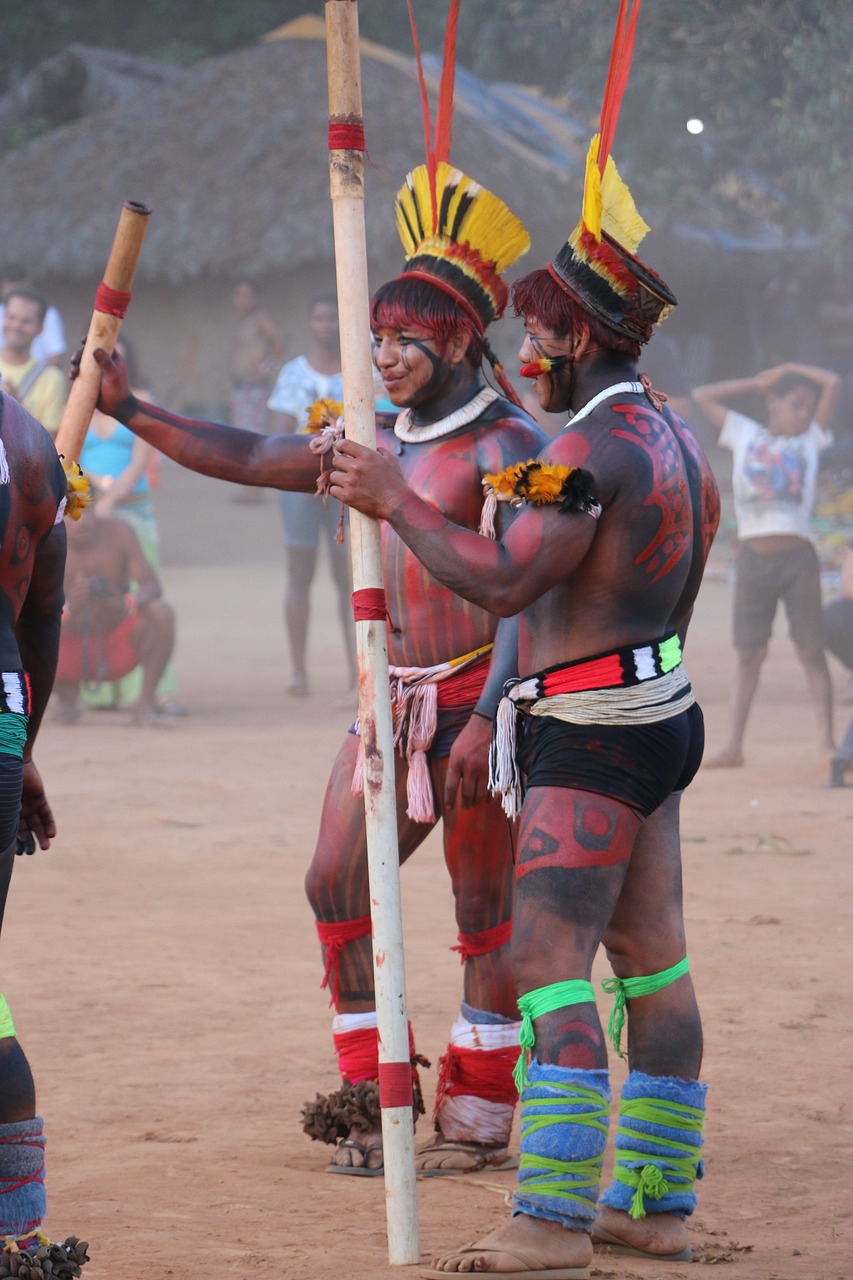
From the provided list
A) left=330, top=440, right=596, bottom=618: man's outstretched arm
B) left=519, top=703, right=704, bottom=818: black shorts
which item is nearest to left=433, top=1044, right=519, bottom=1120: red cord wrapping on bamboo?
left=519, top=703, right=704, bottom=818: black shorts

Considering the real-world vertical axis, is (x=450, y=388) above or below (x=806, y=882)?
above

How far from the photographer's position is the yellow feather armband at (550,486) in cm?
312

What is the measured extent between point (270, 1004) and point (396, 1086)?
2089mm

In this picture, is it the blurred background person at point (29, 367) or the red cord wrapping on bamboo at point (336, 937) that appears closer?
the red cord wrapping on bamboo at point (336, 937)

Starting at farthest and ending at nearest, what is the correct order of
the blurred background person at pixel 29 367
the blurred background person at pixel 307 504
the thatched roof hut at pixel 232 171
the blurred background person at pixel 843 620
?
the thatched roof hut at pixel 232 171 < the blurred background person at pixel 307 504 < the blurred background person at pixel 29 367 < the blurred background person at pixel 843 620

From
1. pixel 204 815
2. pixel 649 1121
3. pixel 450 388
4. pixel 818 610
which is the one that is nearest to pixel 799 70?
pixel 818 610

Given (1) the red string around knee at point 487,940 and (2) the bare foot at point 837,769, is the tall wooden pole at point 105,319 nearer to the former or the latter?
(1) the red string around knee at point 487,940

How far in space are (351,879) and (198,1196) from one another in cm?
79

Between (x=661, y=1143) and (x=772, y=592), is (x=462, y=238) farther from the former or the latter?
(x=772, y=592)

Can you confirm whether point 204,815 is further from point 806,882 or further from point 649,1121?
point 649,1121

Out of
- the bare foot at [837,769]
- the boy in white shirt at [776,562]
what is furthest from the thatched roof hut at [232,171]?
the bare foot at [837,769]

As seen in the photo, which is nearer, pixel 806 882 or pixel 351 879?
pixel 351 879

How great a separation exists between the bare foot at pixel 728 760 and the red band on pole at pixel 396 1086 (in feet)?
19.6

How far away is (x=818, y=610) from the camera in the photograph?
30.3 ft
